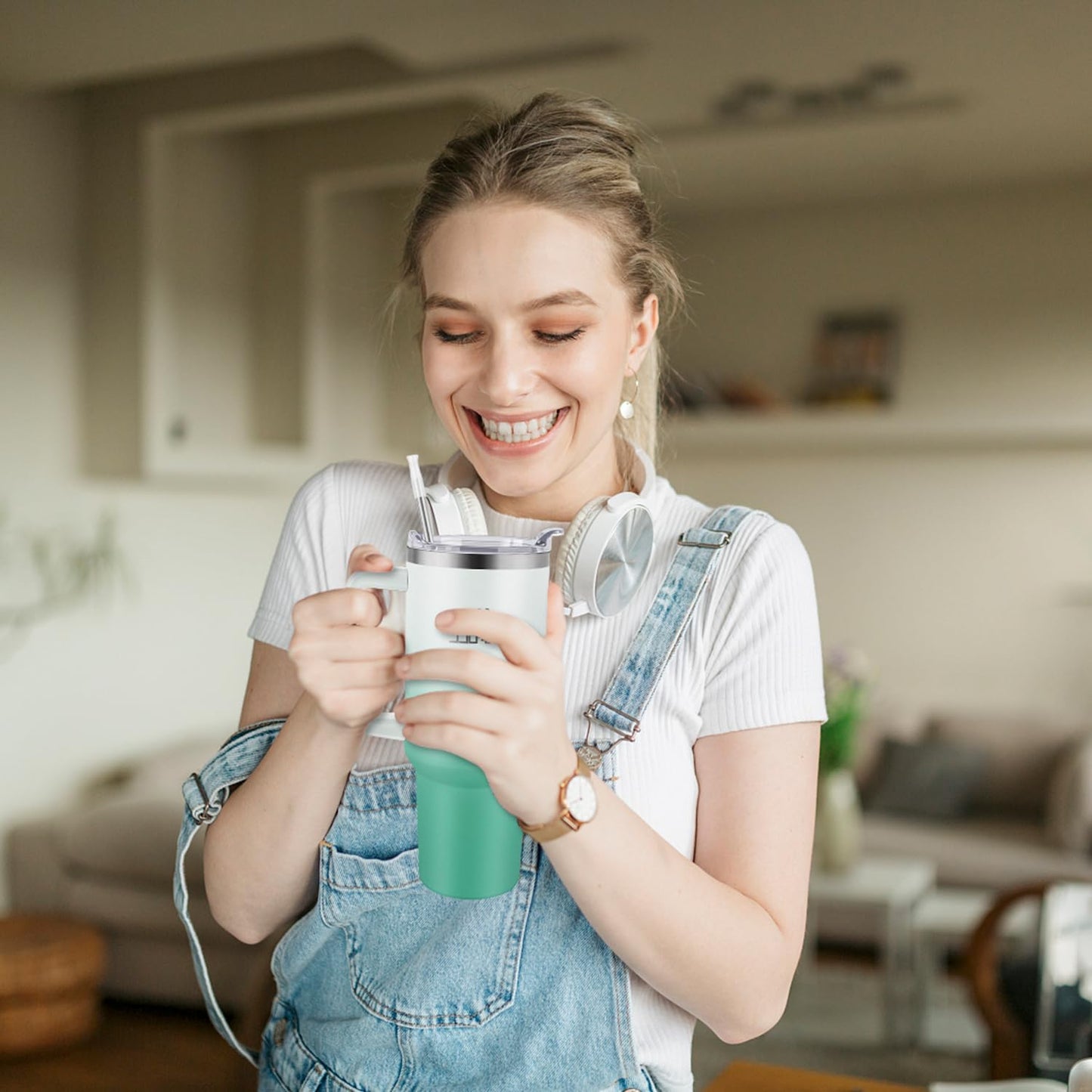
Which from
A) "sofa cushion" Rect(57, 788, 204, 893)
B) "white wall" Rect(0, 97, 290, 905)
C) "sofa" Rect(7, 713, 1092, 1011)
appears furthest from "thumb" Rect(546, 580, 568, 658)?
"white wall" Rect(0, 97, 290, 905)

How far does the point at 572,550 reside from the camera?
0.90 meters

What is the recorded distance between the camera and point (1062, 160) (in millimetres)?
4430

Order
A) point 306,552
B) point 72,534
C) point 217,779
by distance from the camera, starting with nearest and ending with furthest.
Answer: point 217,779
point 306,552
point 72,534

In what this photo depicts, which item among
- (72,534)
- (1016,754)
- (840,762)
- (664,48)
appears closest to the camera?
(664,48)

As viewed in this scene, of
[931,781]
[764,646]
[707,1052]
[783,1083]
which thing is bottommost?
[707,1052]

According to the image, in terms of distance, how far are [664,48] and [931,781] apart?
2.61 metres

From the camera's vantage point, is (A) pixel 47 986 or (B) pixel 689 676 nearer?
(B) pixel 689 676

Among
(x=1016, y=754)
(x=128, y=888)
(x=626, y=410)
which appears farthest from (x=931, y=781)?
(x=626, y=410)

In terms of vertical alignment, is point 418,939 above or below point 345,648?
below

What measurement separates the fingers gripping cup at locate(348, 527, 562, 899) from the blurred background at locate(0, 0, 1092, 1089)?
2103 mm

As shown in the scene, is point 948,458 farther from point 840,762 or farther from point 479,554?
point 479,554

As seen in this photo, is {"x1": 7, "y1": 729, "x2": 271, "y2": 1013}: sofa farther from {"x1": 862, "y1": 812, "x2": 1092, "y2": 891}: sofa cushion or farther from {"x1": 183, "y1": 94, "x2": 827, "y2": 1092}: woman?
{"x1": 183, "y1": 94, "x2": 827, "y2": 1092}: woman

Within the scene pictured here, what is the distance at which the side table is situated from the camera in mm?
3340

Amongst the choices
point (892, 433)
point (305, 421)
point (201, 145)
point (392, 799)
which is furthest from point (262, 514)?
point (392, 799)
